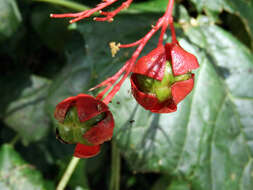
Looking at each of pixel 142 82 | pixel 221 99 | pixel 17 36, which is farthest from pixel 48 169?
pixel 142 82

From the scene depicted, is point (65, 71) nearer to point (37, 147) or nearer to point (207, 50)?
point (37, 147)

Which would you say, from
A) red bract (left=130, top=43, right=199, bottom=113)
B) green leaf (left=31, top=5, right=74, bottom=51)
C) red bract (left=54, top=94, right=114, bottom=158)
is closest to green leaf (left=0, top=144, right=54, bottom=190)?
green leaf (left=31, top=5, right=74, bottom=51)

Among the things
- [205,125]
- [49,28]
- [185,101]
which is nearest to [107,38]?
[185,101]

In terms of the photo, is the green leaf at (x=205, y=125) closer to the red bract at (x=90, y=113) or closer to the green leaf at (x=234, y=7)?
the green leaf at (x=234, y=7)

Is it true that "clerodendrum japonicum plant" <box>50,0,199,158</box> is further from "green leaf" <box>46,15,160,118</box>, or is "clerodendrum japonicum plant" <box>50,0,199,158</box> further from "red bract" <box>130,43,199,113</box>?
"green leaf" <box>46,15,160,118</box>

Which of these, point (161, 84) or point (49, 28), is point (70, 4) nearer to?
point (49, 28)

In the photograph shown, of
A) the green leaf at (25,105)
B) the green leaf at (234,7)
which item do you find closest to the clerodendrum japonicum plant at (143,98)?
the green leaf at (234,7)
